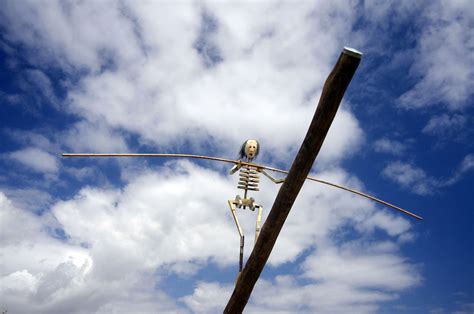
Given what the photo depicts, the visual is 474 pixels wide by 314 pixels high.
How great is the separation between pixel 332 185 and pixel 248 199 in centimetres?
216

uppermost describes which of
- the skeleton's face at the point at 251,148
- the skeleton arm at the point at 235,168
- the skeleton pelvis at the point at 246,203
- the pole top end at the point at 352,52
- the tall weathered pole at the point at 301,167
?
the skeleton's face at the point at 251,148

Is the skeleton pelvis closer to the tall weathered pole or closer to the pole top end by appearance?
the tall weathered pole

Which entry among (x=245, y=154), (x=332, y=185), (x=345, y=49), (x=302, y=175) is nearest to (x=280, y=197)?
(x=302, y=175)

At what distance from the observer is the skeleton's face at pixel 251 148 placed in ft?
32.3

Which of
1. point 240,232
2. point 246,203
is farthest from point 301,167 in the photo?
point 246,203

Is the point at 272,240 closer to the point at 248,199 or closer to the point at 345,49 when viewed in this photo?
the point at 345,49

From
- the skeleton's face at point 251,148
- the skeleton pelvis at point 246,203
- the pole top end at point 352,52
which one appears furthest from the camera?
the skeleton's face at point 251,148

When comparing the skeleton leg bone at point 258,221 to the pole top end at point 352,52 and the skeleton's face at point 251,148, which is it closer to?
the skeleton's face at point 251,148

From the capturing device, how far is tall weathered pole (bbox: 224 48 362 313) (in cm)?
324

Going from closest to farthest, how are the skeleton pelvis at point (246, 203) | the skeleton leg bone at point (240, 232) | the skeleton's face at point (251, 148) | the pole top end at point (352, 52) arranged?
the pole top end at point (352, 52), the skeleton leg bone at point (240, 232), the skeleton pelvis at point (246, 203), the skeleton's face at point (251, 148)

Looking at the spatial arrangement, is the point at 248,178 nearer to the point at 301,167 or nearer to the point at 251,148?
the point at 251,148

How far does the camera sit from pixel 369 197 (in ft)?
24.3

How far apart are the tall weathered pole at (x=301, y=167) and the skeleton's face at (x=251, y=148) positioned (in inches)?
203

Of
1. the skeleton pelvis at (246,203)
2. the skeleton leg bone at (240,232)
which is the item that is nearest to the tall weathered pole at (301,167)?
the skeleton leg bone at (240,232)
